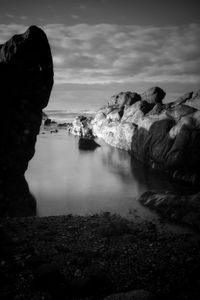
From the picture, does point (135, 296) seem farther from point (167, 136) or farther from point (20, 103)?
point (167, 136)

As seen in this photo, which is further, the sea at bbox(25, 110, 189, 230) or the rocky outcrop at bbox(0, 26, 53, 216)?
the sea at bbox(25, 110, 189, 230)

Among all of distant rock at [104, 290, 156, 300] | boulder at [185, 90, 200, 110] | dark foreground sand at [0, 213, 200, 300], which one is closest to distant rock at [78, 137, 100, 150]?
boulder at [185, 90, 200, 110]

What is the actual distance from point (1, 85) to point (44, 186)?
1838cm

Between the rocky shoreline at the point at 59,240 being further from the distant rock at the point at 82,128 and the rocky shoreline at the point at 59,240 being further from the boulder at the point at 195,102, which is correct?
the distant rock at the point at 82,128

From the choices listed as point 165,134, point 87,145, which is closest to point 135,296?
point 165,134

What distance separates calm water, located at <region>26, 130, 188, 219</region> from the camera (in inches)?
1148

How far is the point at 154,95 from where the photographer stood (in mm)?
82375

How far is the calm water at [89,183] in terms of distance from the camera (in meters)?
29.2

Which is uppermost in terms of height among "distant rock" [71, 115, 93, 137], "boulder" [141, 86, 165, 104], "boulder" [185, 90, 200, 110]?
"boulder" [141, 86, 165, 104]

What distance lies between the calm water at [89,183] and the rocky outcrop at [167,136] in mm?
3351

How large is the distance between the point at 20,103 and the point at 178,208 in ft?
65.6

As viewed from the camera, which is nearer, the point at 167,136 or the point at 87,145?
the point at 167,136

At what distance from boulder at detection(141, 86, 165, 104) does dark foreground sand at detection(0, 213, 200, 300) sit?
65.5m

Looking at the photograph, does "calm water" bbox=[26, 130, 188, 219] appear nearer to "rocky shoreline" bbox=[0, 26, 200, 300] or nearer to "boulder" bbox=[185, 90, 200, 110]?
"rocky shoreline" bbox=[0, 26, 200, 300]
